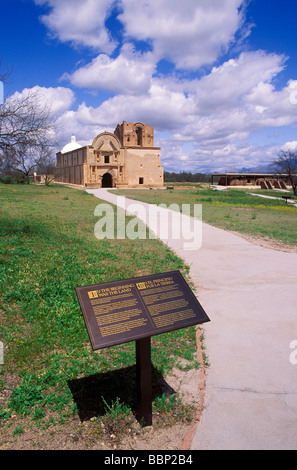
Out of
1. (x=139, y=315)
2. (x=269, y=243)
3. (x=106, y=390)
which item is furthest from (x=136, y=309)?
(x=269, y=243)

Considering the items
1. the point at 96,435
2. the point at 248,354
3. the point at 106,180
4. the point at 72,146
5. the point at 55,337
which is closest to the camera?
the point at 96,435

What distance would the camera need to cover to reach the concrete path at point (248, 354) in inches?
119

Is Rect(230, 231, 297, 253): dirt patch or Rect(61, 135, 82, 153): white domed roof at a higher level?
Rect(61, 135, 82, 153): white domed roof

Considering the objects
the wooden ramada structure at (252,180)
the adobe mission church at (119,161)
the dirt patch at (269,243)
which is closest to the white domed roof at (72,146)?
the adobe mission church at (119,161)

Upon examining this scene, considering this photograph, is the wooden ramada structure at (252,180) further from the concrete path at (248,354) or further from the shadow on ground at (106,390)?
the shadow on ground at (106,390)

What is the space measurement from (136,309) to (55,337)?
1.92m

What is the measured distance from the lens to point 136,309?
329 cm

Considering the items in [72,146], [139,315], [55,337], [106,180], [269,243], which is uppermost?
[72,146]

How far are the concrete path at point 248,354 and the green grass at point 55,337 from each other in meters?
0.55

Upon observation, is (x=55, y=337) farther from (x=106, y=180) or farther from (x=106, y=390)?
(x=106, y=180)

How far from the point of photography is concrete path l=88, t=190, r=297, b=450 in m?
3.03

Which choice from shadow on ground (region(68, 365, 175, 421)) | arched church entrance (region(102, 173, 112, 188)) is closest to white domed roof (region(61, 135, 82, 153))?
arched church entrance (region(102, 173, 112, 188))

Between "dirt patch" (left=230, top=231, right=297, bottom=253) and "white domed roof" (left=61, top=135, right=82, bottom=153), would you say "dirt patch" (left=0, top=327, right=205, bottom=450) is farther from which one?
"white domed roof" (left=61, top=135, right=82, bottom=153)

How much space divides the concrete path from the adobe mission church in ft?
147
